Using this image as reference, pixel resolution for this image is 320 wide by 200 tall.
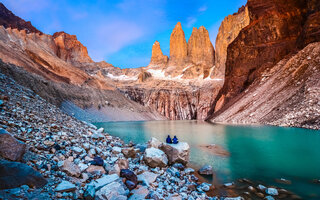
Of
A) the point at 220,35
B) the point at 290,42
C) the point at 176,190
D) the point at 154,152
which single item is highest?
the point at 220,35

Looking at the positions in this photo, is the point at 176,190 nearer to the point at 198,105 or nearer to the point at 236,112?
the point at 236,112

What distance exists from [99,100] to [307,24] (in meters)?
60.6

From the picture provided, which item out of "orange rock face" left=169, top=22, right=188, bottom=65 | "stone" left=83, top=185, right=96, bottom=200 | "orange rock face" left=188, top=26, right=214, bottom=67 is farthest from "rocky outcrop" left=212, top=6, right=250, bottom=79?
"stone" left=83, top=185, right=96, bottom=200

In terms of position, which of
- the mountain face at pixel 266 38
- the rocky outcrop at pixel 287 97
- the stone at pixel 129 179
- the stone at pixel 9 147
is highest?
the mountain face at pixel 266 38

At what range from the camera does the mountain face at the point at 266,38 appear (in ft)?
148

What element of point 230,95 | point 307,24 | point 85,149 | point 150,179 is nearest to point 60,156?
point 85,149

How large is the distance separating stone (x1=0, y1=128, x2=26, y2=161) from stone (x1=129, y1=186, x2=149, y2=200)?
9.66 feet

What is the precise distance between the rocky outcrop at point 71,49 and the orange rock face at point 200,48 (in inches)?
3006

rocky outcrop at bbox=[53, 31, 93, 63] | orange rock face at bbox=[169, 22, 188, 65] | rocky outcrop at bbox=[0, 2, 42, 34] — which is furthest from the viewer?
orange rock face at bbox=[169, 22, 188, 65]

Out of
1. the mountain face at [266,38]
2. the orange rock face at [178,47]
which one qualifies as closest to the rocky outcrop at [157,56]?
the orange rock face at [178,47]

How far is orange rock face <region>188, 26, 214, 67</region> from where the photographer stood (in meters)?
113

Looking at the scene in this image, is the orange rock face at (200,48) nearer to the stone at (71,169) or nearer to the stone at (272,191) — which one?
the stone at (272,191)

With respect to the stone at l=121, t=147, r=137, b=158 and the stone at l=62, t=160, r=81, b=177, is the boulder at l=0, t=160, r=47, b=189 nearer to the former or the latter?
the stone at l=62, t=160, r=81, b=177

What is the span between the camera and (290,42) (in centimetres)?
4547
